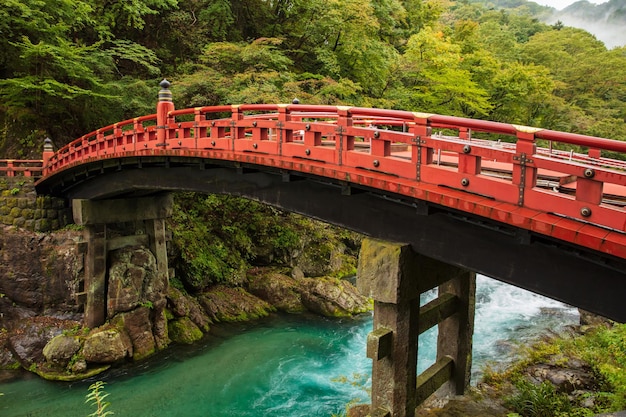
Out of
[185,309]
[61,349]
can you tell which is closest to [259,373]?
[185,309]

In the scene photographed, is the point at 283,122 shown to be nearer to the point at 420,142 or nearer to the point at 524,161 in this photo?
the point at 420,142

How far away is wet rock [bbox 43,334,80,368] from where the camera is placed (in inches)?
500

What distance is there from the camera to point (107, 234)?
15242 mm

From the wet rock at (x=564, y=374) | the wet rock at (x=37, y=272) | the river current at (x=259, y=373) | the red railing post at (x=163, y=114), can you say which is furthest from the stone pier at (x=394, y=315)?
the wet rock at (x=37, y=272)

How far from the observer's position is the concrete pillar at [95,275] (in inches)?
548

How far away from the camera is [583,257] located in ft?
15.4

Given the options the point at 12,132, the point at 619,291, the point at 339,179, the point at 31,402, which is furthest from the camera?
the point at 12,132

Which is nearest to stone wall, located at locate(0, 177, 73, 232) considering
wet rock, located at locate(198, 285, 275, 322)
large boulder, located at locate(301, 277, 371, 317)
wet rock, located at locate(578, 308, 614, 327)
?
wet rock, located at locate(198, 285, 275, 322)

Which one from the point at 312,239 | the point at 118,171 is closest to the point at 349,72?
the point at 312,239

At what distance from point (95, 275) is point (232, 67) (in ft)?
33.9

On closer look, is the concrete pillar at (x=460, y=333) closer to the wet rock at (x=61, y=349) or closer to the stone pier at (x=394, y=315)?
the stone pier at (x=394, y=315)

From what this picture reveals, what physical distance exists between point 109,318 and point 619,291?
536 inches

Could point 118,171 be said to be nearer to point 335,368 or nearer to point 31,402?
point 31,402

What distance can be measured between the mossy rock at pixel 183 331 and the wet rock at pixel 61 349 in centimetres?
279
